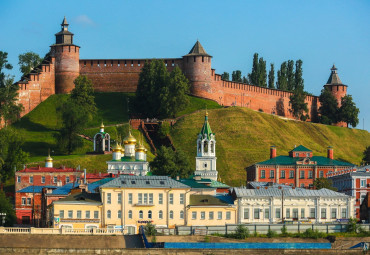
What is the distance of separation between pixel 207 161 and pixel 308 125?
45.0 metres

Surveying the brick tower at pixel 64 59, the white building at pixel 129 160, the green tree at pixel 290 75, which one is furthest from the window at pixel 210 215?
the green tree at pixel 290 75

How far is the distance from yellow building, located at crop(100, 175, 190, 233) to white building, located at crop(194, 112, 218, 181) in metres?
33.3

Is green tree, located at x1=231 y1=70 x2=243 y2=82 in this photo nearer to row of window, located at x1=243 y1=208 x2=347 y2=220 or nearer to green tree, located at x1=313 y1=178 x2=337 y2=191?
green tree, located at x1=313 y1=178 x2=337 y2=191

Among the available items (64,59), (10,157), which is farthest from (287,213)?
(64,59)

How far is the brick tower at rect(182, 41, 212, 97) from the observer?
162500 millimetres

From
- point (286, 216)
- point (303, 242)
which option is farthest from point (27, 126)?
point (303, 242)

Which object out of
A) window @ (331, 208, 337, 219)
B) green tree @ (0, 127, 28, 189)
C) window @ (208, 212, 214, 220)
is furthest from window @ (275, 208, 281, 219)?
green tree @ (0, 127, 28, 189)

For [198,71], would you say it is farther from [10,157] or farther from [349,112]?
[10,157]

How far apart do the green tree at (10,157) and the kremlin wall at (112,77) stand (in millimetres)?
27161

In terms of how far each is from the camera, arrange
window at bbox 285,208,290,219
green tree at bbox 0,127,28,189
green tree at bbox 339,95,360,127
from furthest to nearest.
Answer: green tree at bbox 339,95,360,127
green tree at bbox 0,127,28,189
window at bbox 285,208,290,219

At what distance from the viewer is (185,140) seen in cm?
14538

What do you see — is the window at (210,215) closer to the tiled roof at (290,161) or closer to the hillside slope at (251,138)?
the hillside slope at (251,138)

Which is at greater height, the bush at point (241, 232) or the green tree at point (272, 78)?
the green tree at point (272, 78)

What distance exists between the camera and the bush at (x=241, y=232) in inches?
3270
